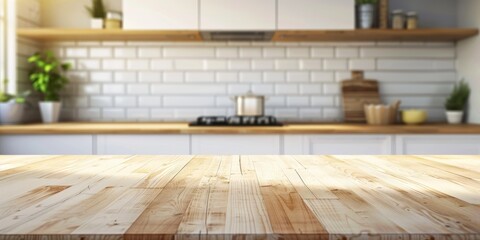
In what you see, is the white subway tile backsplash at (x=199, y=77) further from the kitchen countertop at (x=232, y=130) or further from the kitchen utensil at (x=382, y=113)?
the kitchen utensil at (x=382, y=113)

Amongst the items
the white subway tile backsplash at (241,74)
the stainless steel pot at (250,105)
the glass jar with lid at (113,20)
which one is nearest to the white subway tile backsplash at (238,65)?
the white subway tile backsplash at (241,74)

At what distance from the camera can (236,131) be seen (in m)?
2.85

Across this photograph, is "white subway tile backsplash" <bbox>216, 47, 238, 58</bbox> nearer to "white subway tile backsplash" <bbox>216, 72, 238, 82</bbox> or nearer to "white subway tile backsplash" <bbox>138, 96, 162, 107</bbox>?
"white subway tile backsplash" <bbox>216, 72, 238, 82</bbox>

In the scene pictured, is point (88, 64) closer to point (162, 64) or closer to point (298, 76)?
point (162, 64)

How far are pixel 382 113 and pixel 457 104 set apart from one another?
59cm

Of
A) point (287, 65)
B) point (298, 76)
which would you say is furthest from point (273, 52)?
point (298, 76)

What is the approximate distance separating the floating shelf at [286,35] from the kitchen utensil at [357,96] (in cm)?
30

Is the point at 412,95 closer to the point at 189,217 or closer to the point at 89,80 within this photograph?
the point at 89,80

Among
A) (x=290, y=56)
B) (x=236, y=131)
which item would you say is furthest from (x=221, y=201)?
(x=290, y=56)

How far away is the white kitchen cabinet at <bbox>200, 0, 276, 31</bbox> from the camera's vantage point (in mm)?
A: 3182

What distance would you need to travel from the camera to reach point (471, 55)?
3379 millimetres

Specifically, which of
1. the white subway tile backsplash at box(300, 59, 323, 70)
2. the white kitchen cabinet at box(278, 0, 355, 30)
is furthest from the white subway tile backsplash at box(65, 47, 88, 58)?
the white subway tile backsplash at box(300, 59, 323, 70)

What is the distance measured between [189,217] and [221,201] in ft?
0.40

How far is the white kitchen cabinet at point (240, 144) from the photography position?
2.88 metres
